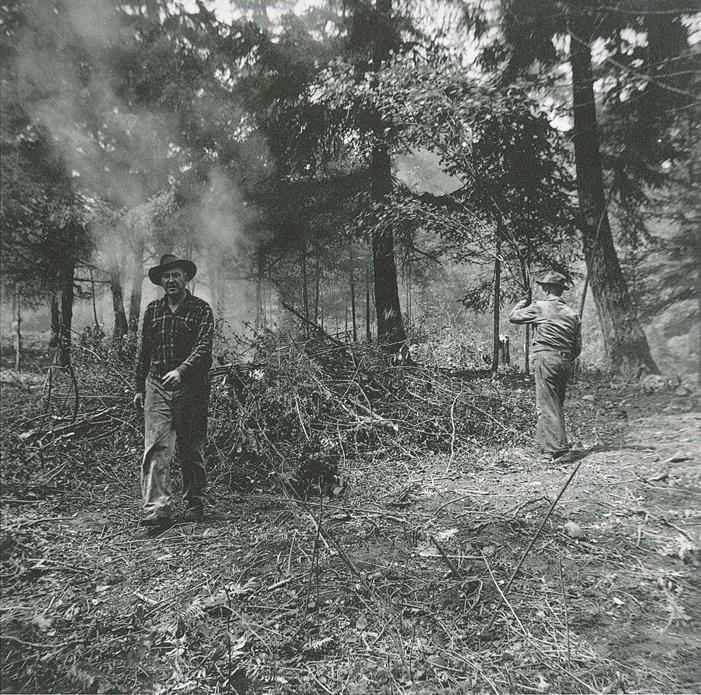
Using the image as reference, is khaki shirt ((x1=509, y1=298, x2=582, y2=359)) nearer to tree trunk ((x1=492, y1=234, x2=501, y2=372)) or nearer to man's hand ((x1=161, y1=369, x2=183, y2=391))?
tree trunk ((x1=492, y1=234, x2=501, y2=372))

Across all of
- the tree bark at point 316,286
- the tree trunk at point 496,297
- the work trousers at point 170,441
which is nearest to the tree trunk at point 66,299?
the work trousers at point 170,441

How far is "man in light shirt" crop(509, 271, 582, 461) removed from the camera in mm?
2510

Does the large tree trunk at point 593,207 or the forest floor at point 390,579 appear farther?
the large tree trunk at point 593,207

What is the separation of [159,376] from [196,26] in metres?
1.85

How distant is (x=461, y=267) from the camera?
8.59ft

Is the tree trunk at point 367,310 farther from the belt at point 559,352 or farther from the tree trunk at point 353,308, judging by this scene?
the belt at point 559,352

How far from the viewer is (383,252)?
8.81 feet

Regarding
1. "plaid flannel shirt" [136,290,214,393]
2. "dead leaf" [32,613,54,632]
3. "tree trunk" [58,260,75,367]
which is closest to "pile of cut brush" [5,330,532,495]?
"plaid flannel shirt" [136,290,214,393]

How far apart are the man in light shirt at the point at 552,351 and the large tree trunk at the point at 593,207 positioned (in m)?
0.21

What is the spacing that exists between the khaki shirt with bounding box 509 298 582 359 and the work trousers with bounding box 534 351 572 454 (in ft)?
0.20

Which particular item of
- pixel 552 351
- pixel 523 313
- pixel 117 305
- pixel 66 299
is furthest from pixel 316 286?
pixel 552 351

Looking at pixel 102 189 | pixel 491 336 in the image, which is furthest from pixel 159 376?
pixel 491 336

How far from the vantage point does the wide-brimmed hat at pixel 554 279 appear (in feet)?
7.91

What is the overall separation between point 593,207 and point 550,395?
3.58 ft
